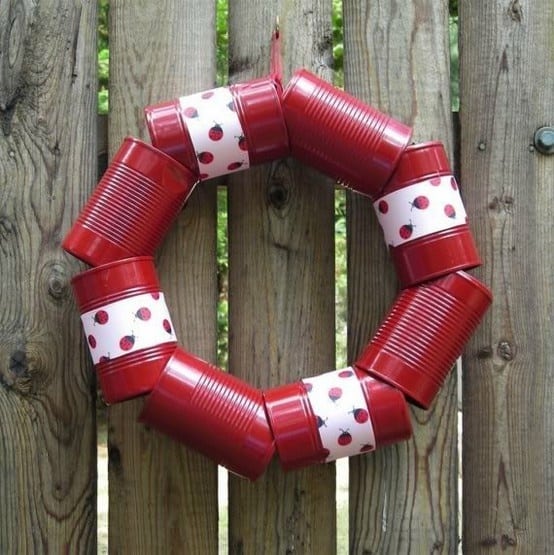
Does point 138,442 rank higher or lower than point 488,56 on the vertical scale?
lower

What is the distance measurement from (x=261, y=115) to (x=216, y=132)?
0.08 metres

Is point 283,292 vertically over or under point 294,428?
over

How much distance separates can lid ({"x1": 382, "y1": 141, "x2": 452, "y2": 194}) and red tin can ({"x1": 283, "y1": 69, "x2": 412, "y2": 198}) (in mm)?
12

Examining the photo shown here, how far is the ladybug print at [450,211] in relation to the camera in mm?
1344

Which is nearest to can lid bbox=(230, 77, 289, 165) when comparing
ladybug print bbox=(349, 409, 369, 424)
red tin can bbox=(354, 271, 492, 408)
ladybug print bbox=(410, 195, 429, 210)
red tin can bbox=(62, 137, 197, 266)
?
red tin can bbox=(62, 137, 197, 266)

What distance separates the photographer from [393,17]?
1481 mm

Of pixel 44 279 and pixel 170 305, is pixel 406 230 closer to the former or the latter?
pixel 170 305

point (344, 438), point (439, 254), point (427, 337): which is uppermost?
point (439, 254)

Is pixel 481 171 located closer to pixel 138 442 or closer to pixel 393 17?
pixel 393 17

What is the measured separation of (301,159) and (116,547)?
754 millimetres

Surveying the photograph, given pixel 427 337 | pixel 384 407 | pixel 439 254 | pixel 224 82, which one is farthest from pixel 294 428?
pixel 224 82

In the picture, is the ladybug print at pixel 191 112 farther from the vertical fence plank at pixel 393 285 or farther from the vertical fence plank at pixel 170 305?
the vertical fence plank at pixel 393 285

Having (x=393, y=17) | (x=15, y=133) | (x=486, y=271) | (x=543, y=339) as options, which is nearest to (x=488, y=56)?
(x=393, y=17)

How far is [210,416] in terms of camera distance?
1300mm
